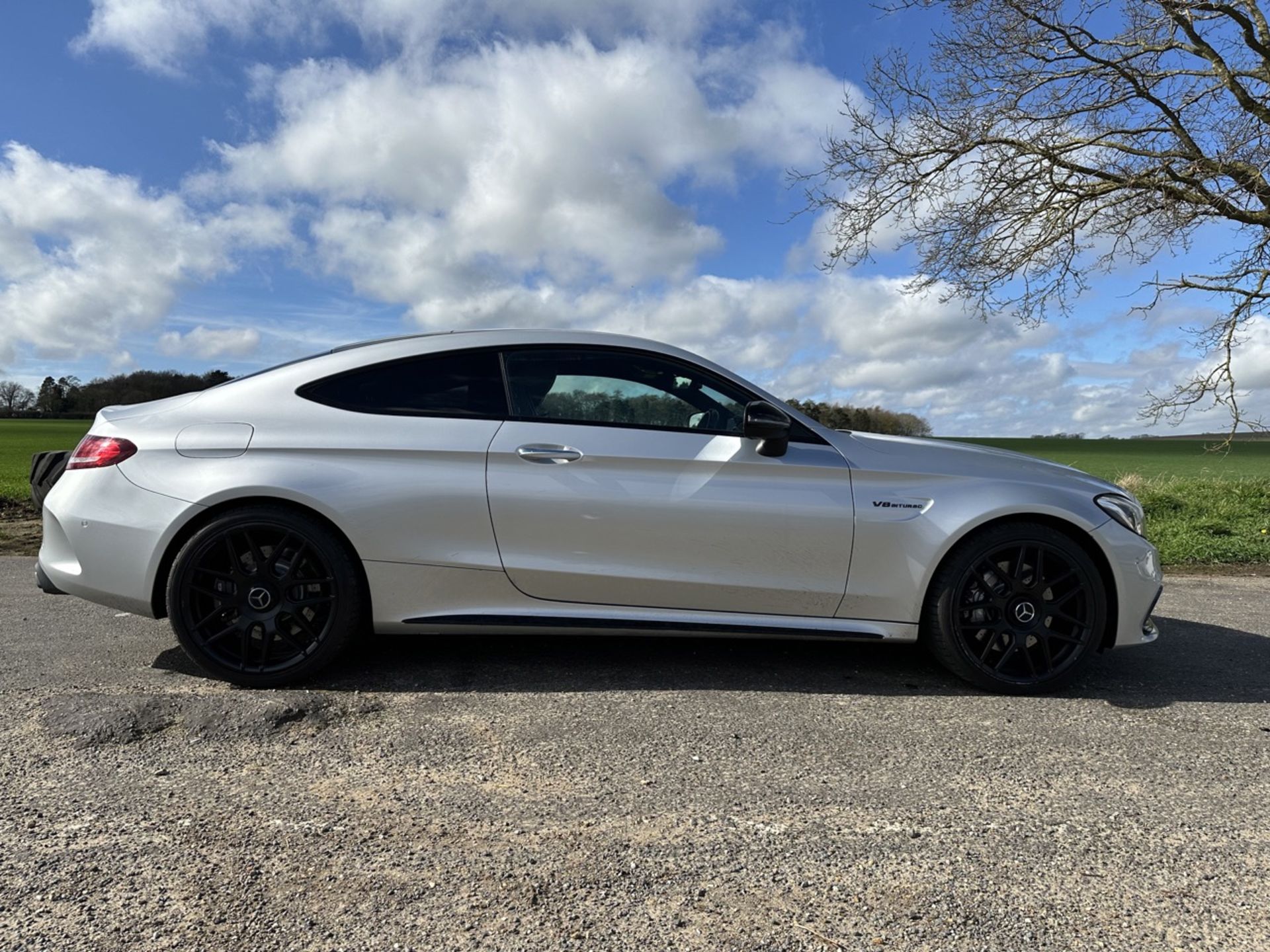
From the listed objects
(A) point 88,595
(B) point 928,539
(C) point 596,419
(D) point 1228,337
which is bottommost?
(A) point 88,595

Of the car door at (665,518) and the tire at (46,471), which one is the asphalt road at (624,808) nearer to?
the car door at (665,518)

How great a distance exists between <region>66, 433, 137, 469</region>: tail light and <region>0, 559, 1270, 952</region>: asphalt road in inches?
36.3

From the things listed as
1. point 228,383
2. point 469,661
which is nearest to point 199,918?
point 469,661

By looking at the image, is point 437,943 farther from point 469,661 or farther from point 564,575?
point 469,661

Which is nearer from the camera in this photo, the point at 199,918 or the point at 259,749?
the point at 199,918

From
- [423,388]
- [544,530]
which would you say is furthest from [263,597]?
[544,530]

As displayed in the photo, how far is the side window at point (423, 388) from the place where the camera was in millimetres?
3441

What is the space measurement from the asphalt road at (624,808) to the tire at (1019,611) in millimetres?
141

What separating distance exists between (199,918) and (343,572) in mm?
1659

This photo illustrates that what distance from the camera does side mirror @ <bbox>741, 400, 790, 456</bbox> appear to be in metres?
3.33

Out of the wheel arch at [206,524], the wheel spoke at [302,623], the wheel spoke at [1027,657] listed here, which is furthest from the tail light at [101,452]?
the wheel spoke at [1027,657]

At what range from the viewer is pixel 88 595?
11.1ft

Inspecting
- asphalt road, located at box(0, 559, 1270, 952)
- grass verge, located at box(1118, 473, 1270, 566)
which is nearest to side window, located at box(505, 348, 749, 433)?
asphalt road, located at box(0, 559, 1270, 952)

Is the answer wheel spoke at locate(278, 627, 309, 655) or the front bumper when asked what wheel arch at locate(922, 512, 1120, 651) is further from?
wheel spoke at locate(278, 627, 309, 655)
